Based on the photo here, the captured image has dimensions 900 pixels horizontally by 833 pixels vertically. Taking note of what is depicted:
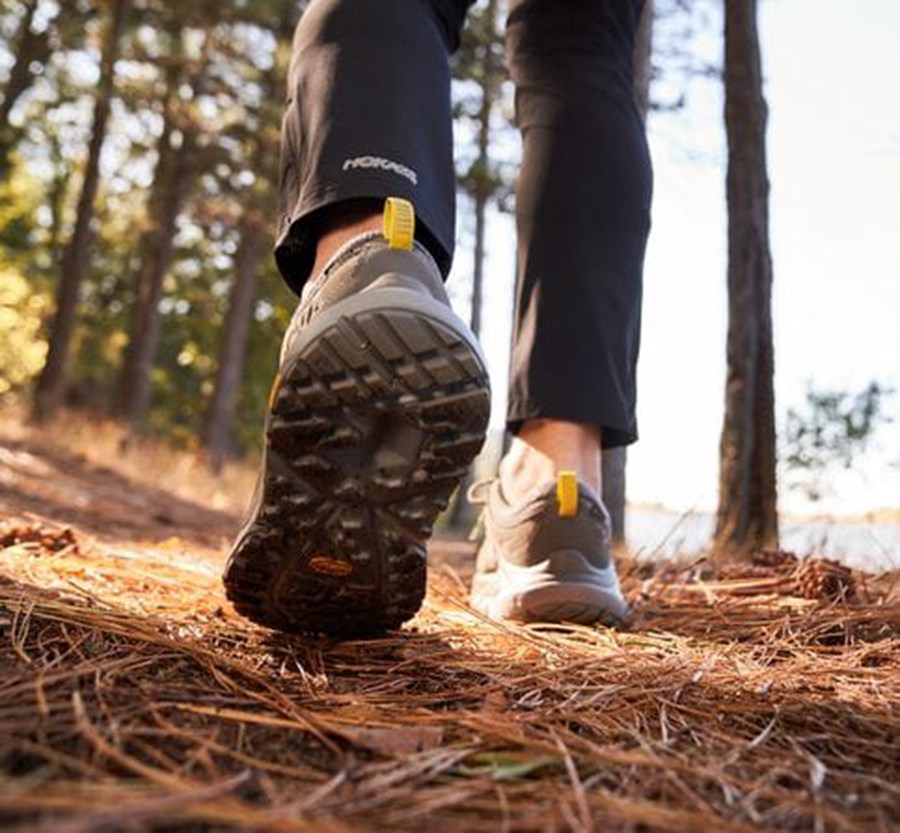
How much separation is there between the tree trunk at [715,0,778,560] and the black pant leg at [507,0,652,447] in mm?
2054

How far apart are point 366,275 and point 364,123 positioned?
0.63ft

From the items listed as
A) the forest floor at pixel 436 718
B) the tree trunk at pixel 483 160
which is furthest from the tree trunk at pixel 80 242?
the forest floor at pixel 436 718

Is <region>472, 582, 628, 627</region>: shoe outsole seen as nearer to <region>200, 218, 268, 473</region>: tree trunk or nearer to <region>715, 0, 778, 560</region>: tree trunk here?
<region>715, 0, 778, 560</region>: tree trunk

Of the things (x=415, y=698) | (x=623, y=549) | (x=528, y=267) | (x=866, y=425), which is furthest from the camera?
(x=866, y=425)

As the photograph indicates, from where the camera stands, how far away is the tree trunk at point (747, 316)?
3.35 metres

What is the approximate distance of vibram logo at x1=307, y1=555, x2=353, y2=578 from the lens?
0.89m

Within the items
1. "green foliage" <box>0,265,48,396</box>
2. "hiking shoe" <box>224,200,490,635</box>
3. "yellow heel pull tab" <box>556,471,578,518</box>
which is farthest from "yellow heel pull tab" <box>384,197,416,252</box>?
"green foliage" <box>0,265,48,396</box>

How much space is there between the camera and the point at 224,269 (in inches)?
504

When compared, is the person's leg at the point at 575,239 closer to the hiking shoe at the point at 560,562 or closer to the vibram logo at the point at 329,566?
the hiking shoe at the point at 560,562

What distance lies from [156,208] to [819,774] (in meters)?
9.82

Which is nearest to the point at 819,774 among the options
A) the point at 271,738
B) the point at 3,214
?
the point at 271,738

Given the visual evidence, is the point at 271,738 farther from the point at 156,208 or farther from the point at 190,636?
the point at 156,208

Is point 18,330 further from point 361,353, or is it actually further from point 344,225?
point 361,353

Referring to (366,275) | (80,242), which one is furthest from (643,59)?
(80,242)
